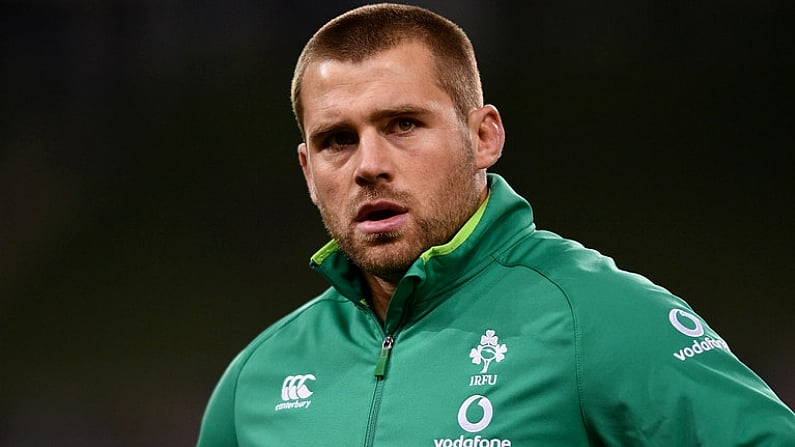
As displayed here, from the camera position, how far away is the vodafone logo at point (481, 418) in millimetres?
1412

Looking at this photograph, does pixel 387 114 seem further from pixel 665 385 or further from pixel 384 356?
pixel 665 385

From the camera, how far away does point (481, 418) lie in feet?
4.65

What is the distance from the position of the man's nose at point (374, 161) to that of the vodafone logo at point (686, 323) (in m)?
0.45

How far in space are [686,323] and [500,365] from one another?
0.25 meters

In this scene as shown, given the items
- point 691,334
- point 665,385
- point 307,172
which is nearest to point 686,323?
point 691,334

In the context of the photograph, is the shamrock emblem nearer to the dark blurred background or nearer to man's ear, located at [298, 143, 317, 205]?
man's ear, located at [298, 143, 317, 205]

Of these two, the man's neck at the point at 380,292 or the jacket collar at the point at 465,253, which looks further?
the man's neck at the point at 380,292

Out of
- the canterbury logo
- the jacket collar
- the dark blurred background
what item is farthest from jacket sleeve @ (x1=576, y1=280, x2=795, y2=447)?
the dark blurred background

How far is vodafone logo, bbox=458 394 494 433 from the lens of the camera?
1.41m

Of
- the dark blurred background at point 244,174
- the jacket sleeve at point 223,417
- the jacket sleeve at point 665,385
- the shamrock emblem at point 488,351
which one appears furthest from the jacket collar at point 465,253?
the dark blurred background at point 244,174

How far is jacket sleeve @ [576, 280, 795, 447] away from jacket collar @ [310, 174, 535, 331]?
0.24 meters

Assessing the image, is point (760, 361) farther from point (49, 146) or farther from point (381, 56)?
point (49, 146)

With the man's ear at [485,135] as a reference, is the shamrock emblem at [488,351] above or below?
below

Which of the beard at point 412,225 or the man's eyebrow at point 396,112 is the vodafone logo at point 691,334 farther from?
the man's eyebrow at point 396,112
